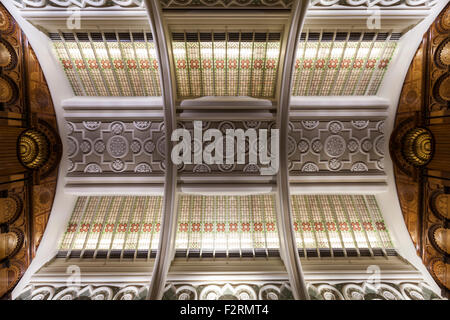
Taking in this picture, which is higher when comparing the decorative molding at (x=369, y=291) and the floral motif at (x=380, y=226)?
the floral motif at (x=380, y=226)

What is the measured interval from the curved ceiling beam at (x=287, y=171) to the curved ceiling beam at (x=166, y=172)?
8.20ft

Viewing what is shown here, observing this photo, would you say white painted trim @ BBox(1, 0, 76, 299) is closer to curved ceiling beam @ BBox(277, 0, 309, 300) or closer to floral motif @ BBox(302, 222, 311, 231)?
curved ceiling beam @ BBox(277, 0, 309, 300)

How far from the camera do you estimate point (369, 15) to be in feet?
15.0

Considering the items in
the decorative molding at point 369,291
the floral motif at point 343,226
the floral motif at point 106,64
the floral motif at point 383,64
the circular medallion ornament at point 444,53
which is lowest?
the decorative molding at point 369,291

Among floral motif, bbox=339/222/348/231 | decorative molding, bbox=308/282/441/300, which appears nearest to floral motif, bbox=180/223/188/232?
decorative molding, bbox=308/282/441/300

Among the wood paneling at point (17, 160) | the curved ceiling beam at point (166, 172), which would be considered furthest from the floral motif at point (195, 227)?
the wood paneling at point (17, 160)

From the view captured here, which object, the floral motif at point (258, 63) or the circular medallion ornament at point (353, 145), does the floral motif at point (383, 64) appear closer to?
the circular medallion ornament at point (353, 145)

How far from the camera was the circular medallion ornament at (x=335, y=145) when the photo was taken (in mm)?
5673

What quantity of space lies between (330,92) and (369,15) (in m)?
1.68

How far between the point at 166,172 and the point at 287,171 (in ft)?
9.47

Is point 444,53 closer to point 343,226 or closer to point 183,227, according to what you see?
point 343,226

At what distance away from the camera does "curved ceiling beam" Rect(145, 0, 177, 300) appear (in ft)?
14.3

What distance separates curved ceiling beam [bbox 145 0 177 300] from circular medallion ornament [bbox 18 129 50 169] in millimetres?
2654

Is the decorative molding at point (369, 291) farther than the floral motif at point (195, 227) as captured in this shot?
No
